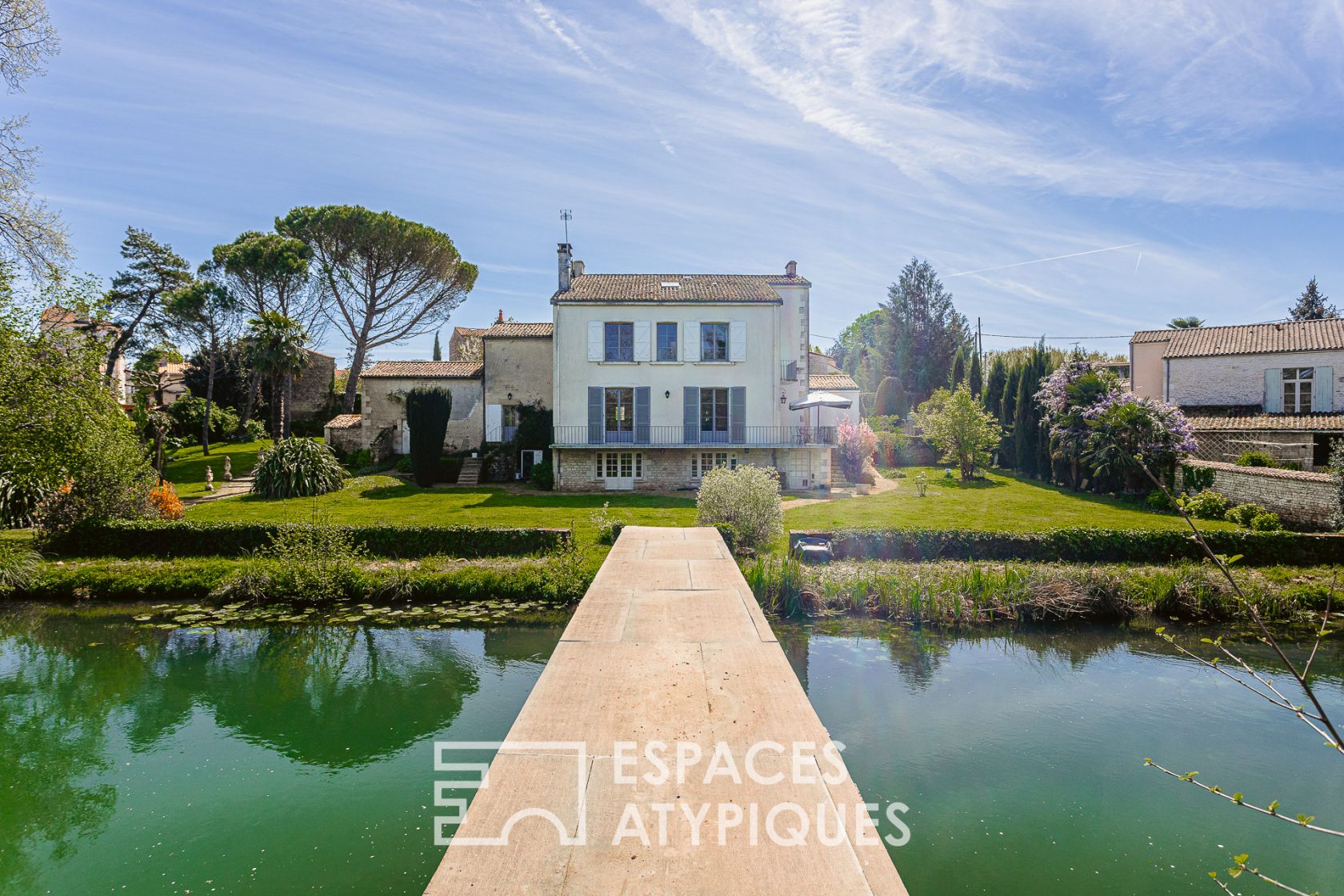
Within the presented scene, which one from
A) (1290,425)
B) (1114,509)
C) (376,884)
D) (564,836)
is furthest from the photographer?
(1290,425)

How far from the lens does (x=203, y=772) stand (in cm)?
621

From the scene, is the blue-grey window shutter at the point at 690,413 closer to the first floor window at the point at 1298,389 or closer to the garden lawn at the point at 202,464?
the garden lawn at the point at 202,464

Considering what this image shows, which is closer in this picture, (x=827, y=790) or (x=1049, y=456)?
(x=827, y=790)

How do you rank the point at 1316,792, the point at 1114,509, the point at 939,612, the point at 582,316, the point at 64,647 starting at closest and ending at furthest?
the point at 1316,792 < the point at 64,647 < the point at 939,612 < the point at 1114,509 < the point at 582,316

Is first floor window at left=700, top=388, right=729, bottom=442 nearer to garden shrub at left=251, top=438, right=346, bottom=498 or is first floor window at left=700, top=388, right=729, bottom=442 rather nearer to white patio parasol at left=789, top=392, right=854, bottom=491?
white patio parasol at left=789, top=392, right=854, bottom=491

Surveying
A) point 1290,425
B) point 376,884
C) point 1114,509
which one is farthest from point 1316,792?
point 1290,425

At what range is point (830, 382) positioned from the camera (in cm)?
2814

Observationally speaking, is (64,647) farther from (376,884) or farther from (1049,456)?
(1049,456)

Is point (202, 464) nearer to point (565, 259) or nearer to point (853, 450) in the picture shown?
point (565, 259)

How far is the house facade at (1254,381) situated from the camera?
20.2 metres

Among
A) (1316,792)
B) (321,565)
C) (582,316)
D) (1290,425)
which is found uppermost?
(582,316)

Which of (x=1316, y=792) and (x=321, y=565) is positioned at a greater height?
(x=321, y=565)

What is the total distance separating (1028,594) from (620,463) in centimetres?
1390

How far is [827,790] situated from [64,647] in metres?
10.6
